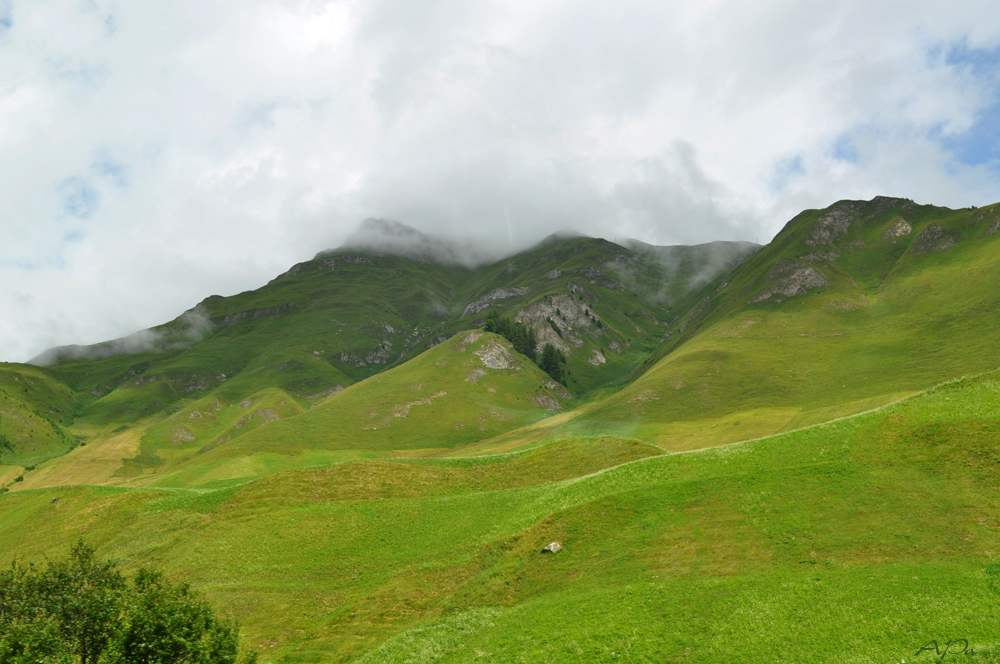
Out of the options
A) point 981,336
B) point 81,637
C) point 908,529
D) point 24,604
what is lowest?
point 981,336

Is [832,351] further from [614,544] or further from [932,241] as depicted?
[614,544]

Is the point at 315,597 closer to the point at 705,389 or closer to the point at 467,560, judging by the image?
the point at 467,560

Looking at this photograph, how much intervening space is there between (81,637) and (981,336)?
15216 centimetres

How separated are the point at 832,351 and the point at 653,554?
131 m

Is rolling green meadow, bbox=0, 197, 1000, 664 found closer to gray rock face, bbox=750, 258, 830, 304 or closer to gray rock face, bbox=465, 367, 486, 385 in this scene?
gray rock face, bbox=750, 258, 830, 304

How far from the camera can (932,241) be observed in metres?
175

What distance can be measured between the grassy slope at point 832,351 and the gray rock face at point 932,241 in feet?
7.45

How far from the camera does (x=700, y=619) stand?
24.5 meters

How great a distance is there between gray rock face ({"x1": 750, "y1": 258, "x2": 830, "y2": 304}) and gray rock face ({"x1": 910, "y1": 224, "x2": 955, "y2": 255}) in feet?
109

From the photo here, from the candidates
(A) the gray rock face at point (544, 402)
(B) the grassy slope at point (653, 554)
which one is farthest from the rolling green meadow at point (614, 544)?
(A) the gray rock face at point (544, 402)

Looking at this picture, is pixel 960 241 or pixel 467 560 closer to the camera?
pixel 467 560

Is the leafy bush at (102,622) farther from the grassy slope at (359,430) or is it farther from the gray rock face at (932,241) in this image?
the gray rock face at (932,241)

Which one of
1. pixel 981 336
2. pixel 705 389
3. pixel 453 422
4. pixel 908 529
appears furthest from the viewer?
pixel 453 422

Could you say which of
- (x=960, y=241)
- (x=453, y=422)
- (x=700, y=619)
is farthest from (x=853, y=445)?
(x=960, y=241)
